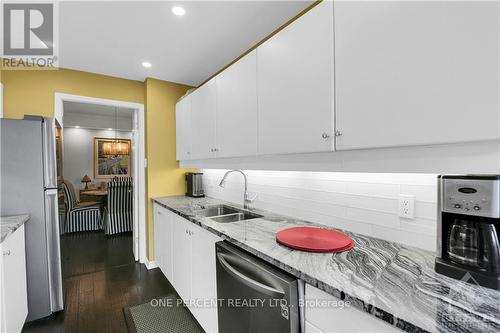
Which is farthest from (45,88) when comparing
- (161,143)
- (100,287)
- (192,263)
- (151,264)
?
(192,263)

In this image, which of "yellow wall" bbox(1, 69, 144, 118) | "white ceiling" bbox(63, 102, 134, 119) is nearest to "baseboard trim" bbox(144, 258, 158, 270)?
"yellow wall" bbox(1, 69, 144, 118)

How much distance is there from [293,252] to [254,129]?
0.86 metres

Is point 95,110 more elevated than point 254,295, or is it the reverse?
point 95,110

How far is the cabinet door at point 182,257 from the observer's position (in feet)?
6.23

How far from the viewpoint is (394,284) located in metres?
0.82

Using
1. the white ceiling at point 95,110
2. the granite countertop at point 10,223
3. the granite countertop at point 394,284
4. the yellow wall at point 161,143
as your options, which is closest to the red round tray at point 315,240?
the granite countertop at point 394,284

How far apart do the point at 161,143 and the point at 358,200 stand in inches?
99.0

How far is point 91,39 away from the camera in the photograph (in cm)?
205

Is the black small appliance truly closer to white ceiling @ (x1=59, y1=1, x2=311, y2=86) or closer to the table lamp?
white ceiling @ (x1=59, y1=1, x2=311, y2=86)

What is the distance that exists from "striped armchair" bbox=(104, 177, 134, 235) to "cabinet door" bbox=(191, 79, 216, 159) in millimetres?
2542

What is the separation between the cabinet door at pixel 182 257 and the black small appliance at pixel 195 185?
0.71 meters

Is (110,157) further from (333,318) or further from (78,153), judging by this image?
(333,318)

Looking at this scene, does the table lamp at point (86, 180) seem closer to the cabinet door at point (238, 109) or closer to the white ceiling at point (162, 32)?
the white ceiling at point (162, 32)

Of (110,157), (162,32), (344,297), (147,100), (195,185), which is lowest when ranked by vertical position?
(344,297)
